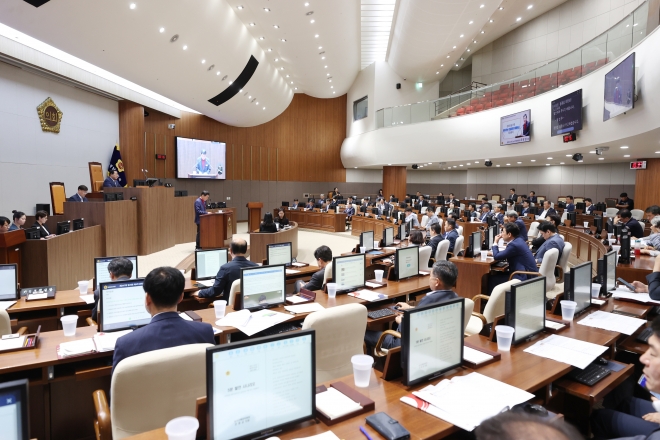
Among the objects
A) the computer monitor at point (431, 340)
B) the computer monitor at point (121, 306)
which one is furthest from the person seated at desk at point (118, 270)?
the computer monitor at point (431, 340)

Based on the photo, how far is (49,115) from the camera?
9508 millimetres

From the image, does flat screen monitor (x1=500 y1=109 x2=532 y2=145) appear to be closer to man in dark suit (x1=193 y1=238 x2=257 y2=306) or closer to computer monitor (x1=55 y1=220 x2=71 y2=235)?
man in dark suit (x1=193 y1=238 x2=257 y2=306)

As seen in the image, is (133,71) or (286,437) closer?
(286,437)

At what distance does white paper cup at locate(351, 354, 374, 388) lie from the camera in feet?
7.01

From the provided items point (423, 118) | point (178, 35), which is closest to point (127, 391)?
point (178, 35)

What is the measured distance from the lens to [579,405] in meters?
2.62

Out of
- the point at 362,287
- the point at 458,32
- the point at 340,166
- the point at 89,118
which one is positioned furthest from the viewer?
the point at 340,166

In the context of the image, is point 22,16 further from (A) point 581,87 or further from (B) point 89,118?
(A) point 581,87

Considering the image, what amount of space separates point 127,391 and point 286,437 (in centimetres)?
80

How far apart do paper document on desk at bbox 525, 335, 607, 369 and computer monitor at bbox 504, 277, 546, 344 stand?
10 centimetres

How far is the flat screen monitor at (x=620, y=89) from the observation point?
691cm

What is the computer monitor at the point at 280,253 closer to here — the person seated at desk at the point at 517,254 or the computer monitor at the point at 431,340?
the person seated at desk at the point at 517,254

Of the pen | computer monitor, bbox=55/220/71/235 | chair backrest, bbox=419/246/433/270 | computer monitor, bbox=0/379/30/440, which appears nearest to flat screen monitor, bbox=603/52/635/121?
chair backrest, bbox=419/246/433/270

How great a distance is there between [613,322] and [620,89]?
610cm
